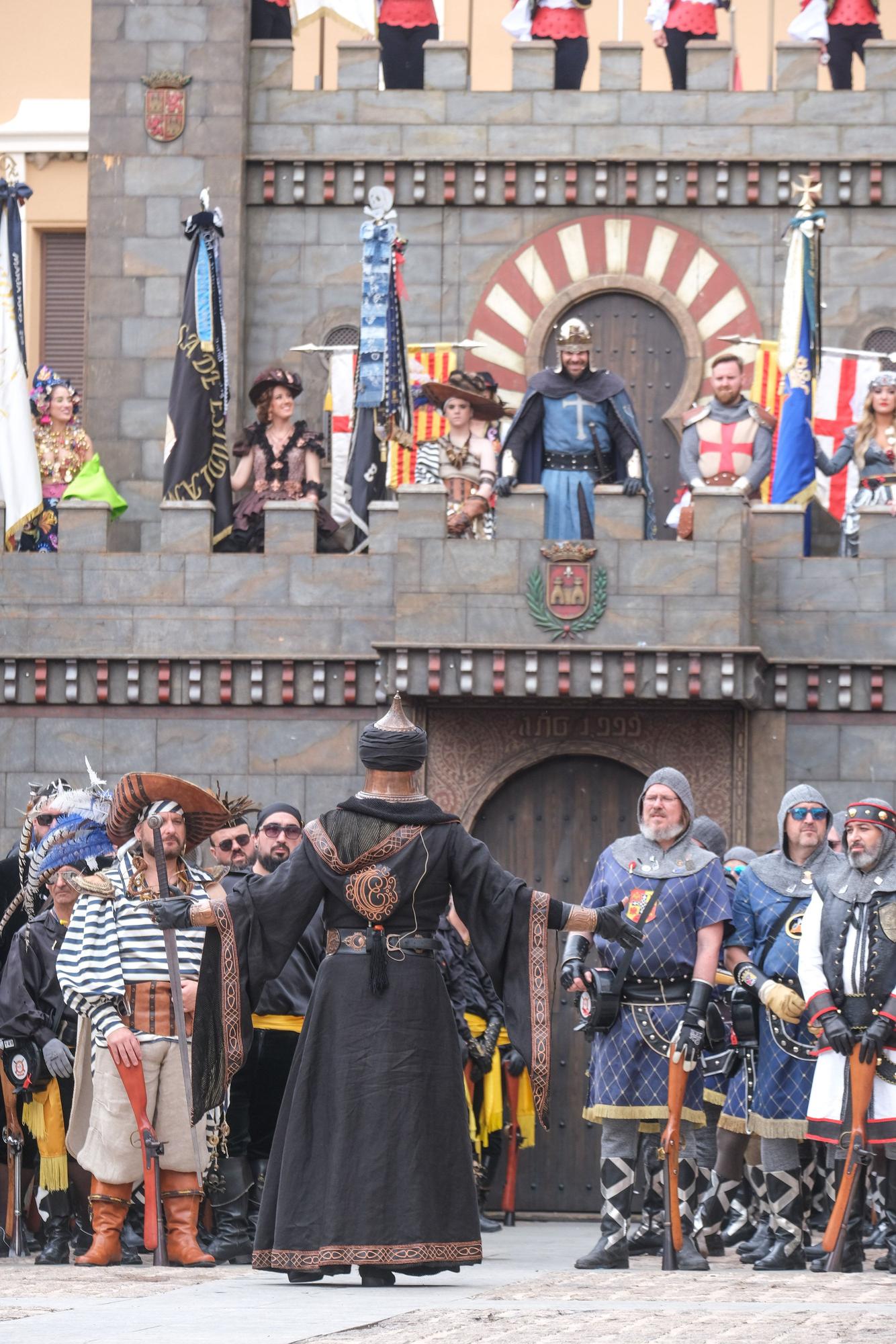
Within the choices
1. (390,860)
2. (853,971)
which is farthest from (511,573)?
(390,860)

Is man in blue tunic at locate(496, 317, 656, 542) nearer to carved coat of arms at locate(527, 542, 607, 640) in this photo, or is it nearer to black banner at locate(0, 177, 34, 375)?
carved coat of arms at locate(527, 542, 607, 640)

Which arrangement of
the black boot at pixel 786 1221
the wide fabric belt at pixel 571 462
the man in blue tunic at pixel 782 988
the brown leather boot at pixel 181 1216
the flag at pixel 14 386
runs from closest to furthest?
the brown leather boot at pixel 181 1216 → the black boot at pixel 786 1221 → the man in blue tunic at pixel 782 988 → the wide fabric belt at pixel 571 462 → the flag at pixel 14 386

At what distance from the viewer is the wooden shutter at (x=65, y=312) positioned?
2933 centimetres

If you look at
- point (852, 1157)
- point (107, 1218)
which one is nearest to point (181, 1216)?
point (107, 1218)

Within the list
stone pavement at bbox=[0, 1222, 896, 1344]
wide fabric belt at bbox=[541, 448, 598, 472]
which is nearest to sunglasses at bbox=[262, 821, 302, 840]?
stone pavement at bbox=[0, 1222, 896, 1344]

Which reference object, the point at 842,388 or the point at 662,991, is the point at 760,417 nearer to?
the point at 842,388

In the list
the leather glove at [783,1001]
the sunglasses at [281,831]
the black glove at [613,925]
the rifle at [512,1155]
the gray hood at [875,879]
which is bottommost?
the rifle at [512,1155]

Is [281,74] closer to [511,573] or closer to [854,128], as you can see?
[854,128]

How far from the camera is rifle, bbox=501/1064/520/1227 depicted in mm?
16122

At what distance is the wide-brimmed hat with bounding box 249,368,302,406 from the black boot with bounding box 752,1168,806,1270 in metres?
8.94

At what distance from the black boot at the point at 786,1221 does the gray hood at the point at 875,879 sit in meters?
1.30

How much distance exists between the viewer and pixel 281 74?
2189 cm

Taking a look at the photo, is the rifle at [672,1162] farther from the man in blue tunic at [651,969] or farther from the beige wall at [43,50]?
the beige wall at [43,50]

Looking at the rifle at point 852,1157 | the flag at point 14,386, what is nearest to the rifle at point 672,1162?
the rifle at point 852,1157
